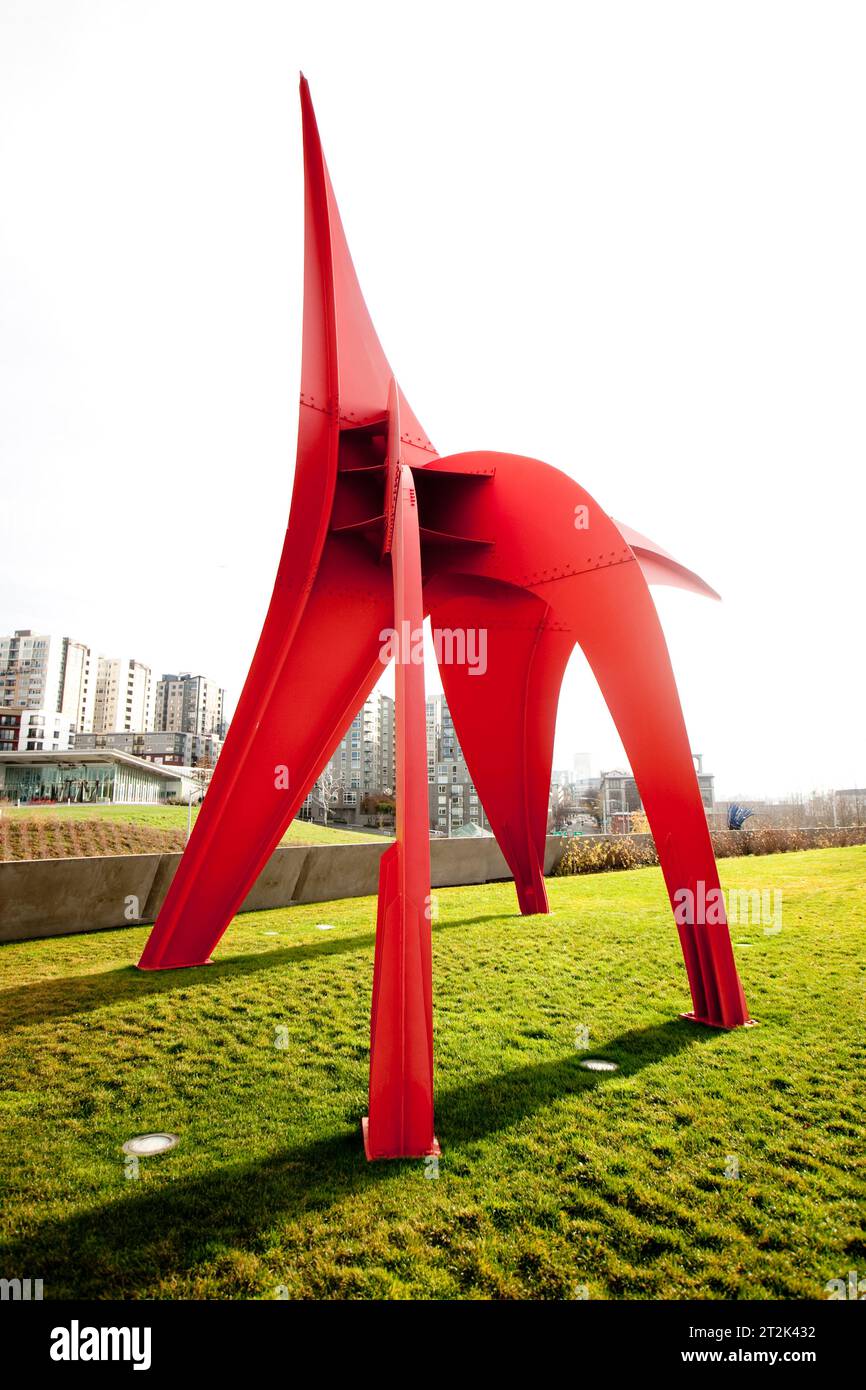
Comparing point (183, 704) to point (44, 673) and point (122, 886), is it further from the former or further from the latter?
point (122, 886)

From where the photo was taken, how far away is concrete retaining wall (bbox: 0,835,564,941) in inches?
401

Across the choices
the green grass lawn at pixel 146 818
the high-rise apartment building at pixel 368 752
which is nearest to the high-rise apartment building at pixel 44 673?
the high-rise apartment building at pixel 368 752

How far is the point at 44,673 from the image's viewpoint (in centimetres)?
10962

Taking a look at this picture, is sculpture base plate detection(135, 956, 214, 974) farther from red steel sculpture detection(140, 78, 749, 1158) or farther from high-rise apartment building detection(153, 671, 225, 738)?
high-rise apartment building detection(153, 671, 225, 738)

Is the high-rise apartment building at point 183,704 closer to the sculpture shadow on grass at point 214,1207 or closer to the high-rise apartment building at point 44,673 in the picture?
the high-rise apartment building at point 44,673

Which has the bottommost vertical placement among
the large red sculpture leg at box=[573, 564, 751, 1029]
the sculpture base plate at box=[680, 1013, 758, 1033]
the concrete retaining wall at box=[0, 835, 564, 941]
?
the sculpture base plate at box=[680, 1013, 758, 1033]

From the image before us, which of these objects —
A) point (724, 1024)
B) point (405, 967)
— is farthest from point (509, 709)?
point (405, 967)

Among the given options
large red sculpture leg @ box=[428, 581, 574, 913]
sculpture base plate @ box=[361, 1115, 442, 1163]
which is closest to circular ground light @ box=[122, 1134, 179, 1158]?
sculpture base plate @ box=[361, 1115, 442, 1163]

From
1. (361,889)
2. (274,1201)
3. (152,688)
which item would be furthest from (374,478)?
(152,688)

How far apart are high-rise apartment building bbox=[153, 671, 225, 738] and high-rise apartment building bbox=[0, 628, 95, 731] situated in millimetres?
21271

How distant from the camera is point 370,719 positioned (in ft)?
351

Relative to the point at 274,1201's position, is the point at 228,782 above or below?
above

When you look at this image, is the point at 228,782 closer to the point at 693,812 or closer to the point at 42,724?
the point at 693,812
